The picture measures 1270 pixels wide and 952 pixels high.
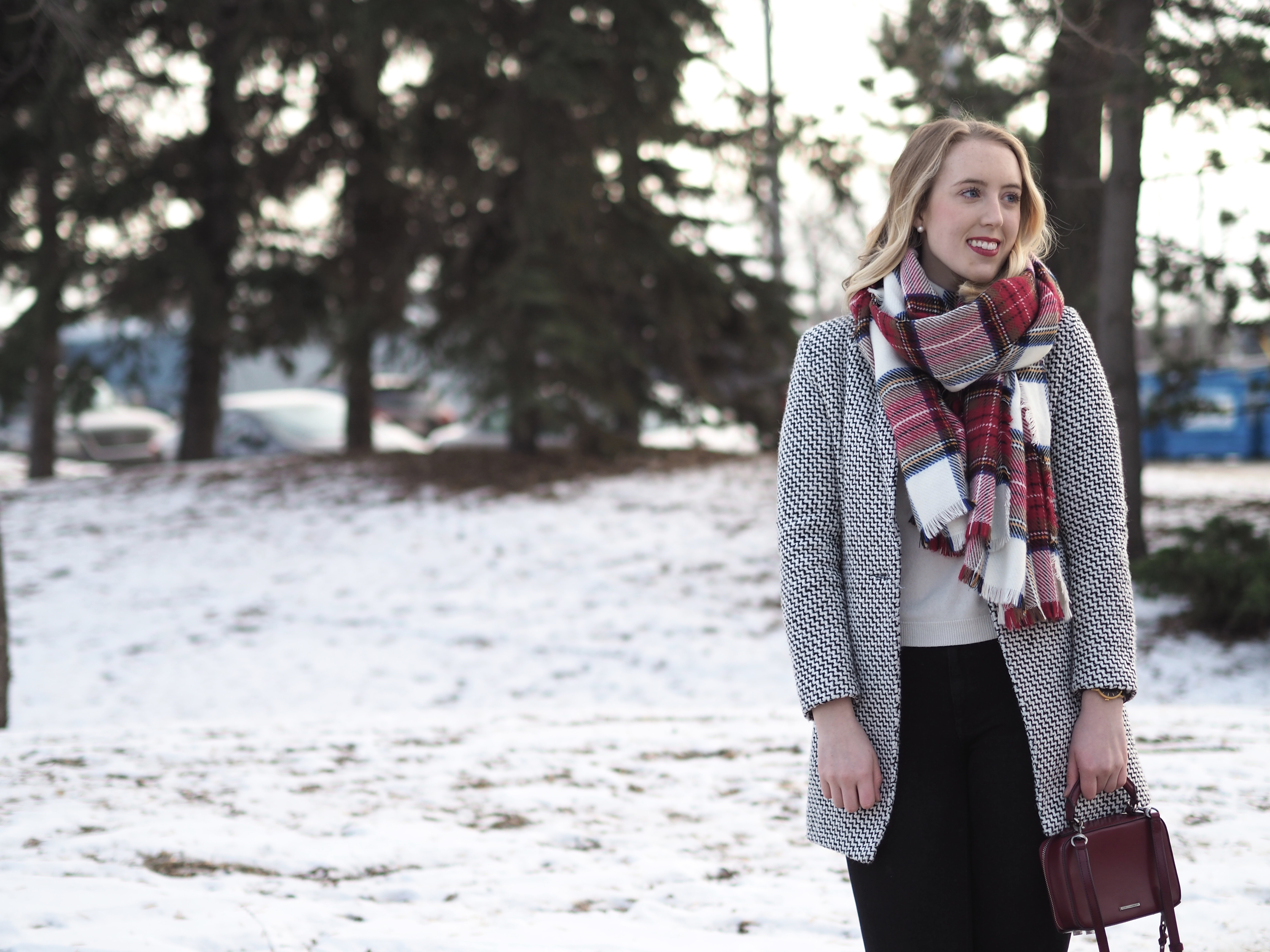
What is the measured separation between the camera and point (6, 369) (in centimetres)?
1347

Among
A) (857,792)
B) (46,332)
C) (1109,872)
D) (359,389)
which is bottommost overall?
(1109,872)

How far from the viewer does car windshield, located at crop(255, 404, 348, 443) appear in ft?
61.3

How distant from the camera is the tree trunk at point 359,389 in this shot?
43.0ft

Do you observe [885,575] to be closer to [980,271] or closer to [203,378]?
[980,271]

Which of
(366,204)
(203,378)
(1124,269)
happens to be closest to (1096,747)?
(1124,269)

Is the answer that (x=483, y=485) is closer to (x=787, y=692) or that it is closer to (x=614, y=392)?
(x=614, y=392)

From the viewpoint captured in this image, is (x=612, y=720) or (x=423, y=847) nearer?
(x=423, y=847)

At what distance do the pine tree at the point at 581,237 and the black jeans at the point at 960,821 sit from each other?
9366mm

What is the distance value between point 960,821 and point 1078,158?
8.07 metres

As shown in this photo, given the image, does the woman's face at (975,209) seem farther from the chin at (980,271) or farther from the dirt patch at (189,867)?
the dirt patch at (189,867)

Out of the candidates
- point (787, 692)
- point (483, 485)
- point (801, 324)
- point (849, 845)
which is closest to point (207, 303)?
point (483, 485)

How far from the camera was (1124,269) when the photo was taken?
8383 millimetres

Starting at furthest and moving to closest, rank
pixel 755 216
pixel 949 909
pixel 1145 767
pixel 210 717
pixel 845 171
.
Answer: pixel 755 216
pixel 845 171
pixel 210 717
pixel 1145 767
pixel 949 909

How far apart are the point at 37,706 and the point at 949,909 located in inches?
268
